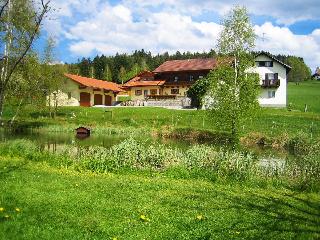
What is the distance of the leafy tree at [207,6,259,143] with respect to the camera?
34594 mm

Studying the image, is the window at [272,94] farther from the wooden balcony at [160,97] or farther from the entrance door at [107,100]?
the entrance door at [107,100]

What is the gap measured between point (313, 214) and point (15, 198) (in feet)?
24.4

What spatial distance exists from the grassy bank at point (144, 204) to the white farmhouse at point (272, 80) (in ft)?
190

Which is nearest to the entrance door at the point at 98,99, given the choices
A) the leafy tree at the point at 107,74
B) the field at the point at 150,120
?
the field at the point at 150,120

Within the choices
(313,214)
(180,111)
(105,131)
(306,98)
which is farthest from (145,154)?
(306,98)

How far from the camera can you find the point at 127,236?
779cm

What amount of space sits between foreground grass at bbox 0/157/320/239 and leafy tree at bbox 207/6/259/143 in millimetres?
21325

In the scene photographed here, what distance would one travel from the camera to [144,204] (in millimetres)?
10125

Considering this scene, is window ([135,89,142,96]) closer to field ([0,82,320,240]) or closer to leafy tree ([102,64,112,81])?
leafy tree ([102,64,112,81])

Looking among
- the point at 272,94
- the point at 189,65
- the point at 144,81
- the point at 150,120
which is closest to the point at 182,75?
the point at 189,65

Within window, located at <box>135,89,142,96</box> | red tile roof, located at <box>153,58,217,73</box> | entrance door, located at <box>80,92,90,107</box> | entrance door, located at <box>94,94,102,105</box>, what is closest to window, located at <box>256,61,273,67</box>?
red tile roof, located at <box>153,58,217,73</box>

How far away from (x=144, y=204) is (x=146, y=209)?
0.46m

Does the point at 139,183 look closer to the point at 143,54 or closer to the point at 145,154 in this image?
the point at 145,154

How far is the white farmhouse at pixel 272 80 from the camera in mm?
70688
